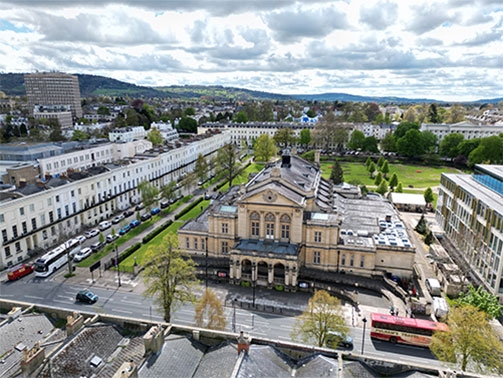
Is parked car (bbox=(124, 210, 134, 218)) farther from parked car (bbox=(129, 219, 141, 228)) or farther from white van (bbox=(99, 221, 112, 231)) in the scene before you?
white van (bbox=(99, 221, 112, 231))

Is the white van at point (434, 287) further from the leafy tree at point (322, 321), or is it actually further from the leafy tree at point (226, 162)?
the leafy tree at point (226, 162)

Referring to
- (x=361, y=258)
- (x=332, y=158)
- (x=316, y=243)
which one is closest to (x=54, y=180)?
(x=316, y=243)

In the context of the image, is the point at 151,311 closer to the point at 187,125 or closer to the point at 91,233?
the point at 91,233

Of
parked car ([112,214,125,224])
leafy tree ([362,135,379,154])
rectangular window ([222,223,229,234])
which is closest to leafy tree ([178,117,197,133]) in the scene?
leafy tree ([362,135,379,154])

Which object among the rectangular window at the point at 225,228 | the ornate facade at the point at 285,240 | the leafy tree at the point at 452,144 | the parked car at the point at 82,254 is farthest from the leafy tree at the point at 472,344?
the leafy tree at the point at 452,144

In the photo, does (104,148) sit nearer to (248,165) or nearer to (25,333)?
(248,165)

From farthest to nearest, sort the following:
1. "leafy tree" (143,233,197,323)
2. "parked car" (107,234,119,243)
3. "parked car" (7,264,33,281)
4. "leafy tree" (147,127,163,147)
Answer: "leafy tree" (147,127,163,147) < "parked car" (107,234,119,243) < "parked car" (7,264,33,281) < "leafy tree" (143,233,197,323)
